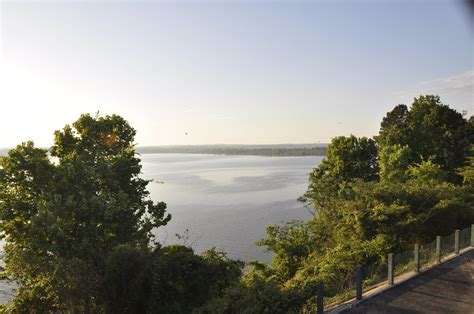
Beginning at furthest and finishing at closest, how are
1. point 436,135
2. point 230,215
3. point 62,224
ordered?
1. point 230,215
2. point 436,135
3. point 62,224

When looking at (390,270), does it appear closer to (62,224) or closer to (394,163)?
(62,224)

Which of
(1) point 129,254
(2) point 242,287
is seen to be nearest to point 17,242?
(1) point 129,254

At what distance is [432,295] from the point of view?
1334cm

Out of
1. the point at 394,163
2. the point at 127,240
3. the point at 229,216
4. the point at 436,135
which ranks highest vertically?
the point at 436,135

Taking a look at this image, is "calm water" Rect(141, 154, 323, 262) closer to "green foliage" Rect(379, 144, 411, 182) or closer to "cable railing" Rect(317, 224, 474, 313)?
"green foliage" Rect(379, 144, 411, 182)

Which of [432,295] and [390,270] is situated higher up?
[390,270]

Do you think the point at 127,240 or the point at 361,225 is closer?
the point at 127,240

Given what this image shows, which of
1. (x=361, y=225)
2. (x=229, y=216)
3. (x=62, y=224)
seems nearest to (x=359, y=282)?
(x=361, y=225)

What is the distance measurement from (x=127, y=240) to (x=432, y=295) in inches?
581

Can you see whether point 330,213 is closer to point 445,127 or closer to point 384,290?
point 384,290

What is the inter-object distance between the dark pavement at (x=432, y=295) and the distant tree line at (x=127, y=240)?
1988 millimetres

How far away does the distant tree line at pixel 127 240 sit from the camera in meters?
15.6

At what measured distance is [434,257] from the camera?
1716cm

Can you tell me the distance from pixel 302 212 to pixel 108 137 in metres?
42.9
